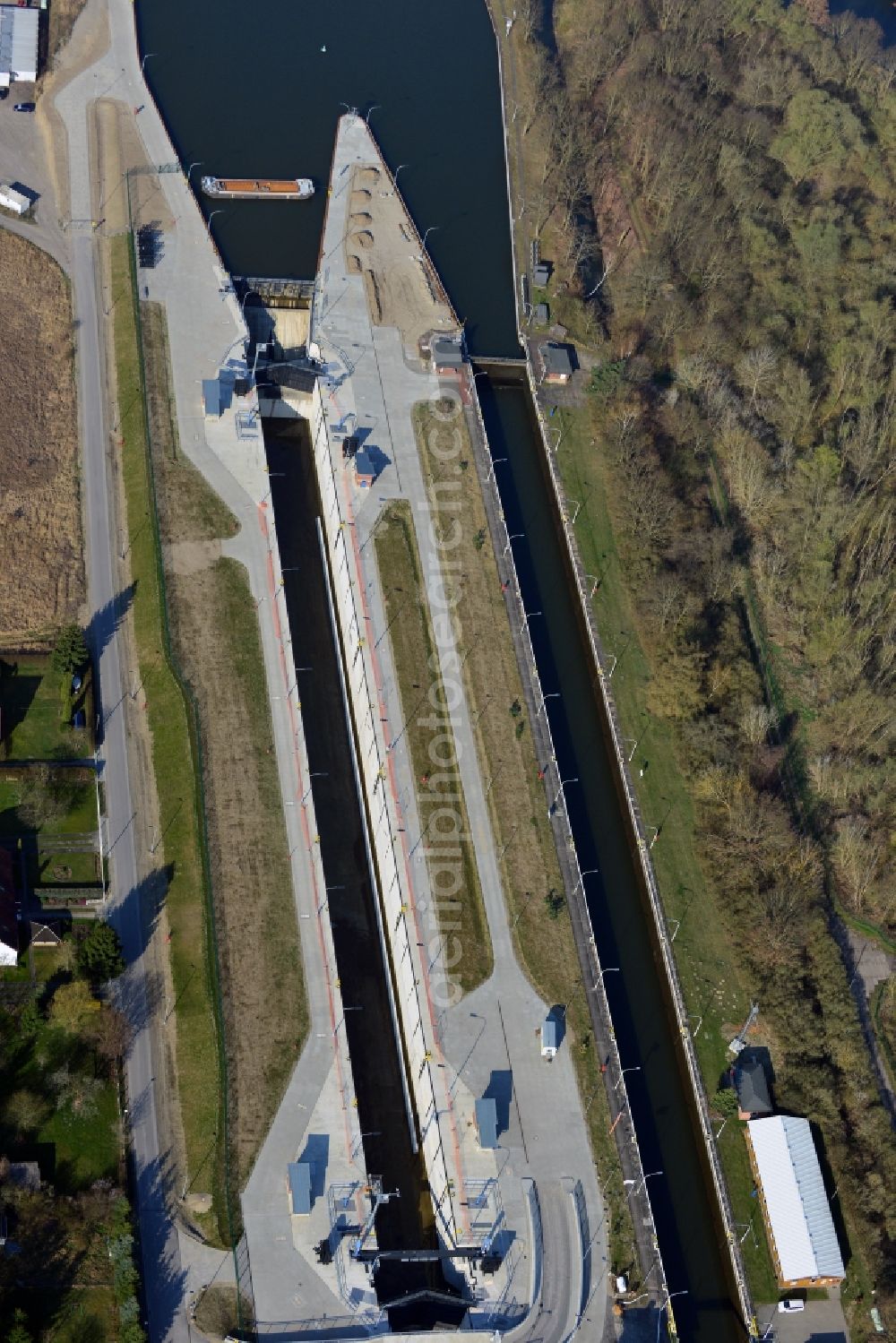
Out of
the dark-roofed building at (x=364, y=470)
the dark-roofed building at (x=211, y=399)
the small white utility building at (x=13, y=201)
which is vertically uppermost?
the small white utility building at (x=13, y=201)

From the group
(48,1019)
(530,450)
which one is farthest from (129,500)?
(48,1019)

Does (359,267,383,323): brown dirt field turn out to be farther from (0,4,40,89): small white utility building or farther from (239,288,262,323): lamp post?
(0,4,40,89): small white utility building

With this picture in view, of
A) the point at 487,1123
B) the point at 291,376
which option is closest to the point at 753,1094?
the point at 487,1123

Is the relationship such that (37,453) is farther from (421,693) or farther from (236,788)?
(421,693)

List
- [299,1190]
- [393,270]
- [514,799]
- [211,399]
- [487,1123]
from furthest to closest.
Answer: [393,270] → [211,399] → [514,799] → [487,1123] → [299,1190]

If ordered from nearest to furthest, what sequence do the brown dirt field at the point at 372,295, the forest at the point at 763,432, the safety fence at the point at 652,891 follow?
1. the safety fence at the point at 652,891
2. the forest at the point at 763,432
3. the brown dirt field at the point at 372,295

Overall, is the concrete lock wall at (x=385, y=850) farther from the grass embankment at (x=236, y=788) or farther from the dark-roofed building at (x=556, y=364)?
the dark-roofed building at (x=556, y=364)

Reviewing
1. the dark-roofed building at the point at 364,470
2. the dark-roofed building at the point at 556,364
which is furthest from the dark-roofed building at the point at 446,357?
the dark-roofed building at the point at 364,470
